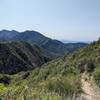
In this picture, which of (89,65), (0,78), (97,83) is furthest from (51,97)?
(0,78)

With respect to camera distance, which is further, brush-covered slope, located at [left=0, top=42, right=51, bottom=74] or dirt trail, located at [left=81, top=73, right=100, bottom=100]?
brush-covered slope, located at [left=0, top=42, right=51, bottom=74]

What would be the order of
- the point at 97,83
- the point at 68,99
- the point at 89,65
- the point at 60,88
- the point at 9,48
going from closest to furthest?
the point at 68,99 < the point at 60,88 < the point at 97,83 < the point at 89,65 < the point at 9,48

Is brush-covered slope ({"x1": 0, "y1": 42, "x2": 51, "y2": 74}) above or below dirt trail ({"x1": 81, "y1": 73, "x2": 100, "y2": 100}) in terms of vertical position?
below

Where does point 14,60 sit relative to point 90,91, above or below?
below

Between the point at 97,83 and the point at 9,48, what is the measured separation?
532 feet

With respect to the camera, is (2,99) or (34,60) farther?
(34,60)

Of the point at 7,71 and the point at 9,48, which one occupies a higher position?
the point at 9,48

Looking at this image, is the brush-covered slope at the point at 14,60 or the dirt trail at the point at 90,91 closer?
the dirt trail at the point at 90,91

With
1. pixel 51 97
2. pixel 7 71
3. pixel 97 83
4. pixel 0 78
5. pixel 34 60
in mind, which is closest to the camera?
pixel 51 97

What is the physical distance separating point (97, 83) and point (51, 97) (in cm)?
770

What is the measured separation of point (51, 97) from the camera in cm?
706

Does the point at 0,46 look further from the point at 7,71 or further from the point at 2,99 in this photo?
the point at 2,99

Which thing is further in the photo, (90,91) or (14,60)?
(14,60)

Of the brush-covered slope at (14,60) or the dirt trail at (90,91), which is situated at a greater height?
the dirt trail at (90,91)
